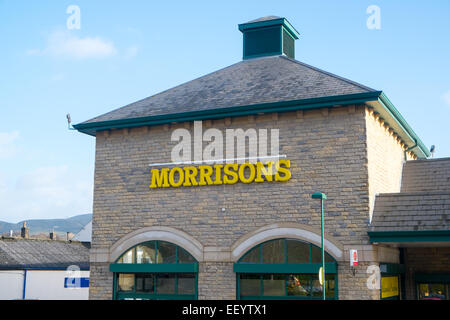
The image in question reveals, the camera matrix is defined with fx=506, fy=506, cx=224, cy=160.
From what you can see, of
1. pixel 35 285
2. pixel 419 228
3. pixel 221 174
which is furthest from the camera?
pixel 35 285

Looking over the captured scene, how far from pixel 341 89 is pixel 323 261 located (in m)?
6.34

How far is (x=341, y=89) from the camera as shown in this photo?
18.3 m

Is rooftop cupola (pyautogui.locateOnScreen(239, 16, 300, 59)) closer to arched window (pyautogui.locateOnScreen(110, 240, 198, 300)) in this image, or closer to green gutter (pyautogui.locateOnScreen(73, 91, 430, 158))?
green gutter (pyautogui.locateOnScreen(73, 91, 430, 158))

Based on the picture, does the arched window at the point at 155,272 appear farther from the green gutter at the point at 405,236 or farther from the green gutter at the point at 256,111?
the green gutter at the point at 405,236

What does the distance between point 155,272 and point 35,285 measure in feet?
68.0

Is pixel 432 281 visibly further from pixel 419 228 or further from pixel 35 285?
pixel 35 285

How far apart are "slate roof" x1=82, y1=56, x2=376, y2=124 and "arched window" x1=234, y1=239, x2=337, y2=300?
214 inches

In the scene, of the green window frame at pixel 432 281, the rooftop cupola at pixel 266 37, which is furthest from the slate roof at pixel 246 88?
the green window frame at pixel 432 281

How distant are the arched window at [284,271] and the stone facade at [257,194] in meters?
0.42

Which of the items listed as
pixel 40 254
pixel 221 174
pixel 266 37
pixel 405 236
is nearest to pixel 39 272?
pixel 40 254

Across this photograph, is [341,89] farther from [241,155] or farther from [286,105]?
[241,155]

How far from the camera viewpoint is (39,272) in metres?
37.0

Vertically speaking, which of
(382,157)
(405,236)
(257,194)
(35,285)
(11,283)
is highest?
(382,157)
